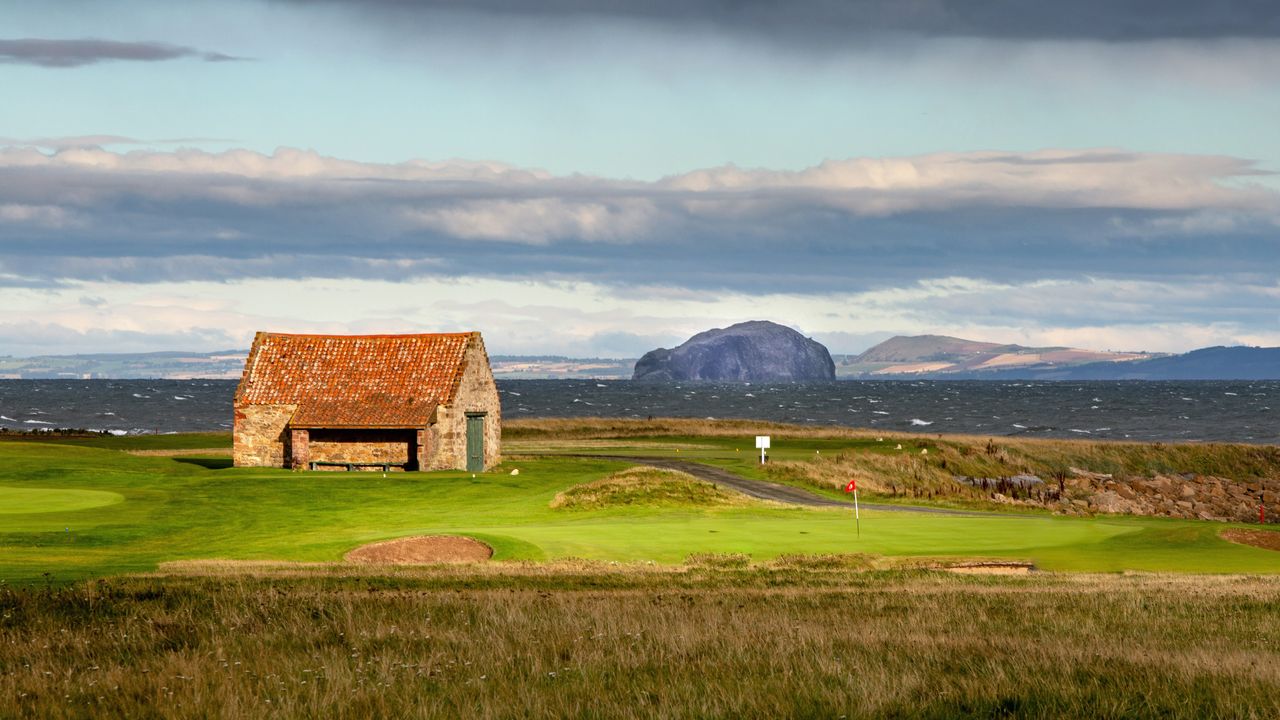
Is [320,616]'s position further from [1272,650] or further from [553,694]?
[1272,650]

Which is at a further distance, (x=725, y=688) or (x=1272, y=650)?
(x=1272, y=650)

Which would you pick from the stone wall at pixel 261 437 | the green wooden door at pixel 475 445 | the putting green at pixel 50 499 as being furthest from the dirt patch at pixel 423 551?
the stone wall at pixel 261 437

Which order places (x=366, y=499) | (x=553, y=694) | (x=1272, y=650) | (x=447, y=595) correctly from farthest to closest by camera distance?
(x=366, y=499)
(x=447, y=595)
(x=1272, y=650)
(x=553, y=694)

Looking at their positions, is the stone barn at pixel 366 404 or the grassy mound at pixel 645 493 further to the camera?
the stone barn at pixel 366 404

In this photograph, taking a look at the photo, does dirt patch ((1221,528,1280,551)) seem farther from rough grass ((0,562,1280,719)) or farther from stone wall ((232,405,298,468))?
stone wall ((232,405,298,468))

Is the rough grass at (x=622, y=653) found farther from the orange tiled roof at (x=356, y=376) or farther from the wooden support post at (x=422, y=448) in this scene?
the orange tiled roof at (x=356, y=376)

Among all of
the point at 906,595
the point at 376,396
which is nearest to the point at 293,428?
the point at 376,396

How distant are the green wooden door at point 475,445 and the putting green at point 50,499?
1675 centimetres

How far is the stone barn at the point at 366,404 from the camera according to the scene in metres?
55.6

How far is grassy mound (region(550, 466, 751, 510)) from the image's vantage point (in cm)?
4353

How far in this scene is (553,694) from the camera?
1202 cm

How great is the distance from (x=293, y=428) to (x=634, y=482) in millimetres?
17149

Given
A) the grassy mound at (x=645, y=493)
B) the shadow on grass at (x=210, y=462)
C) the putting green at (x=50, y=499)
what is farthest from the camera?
the shadow on grass at (x=210, y=462)

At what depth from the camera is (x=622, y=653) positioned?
14.1m
